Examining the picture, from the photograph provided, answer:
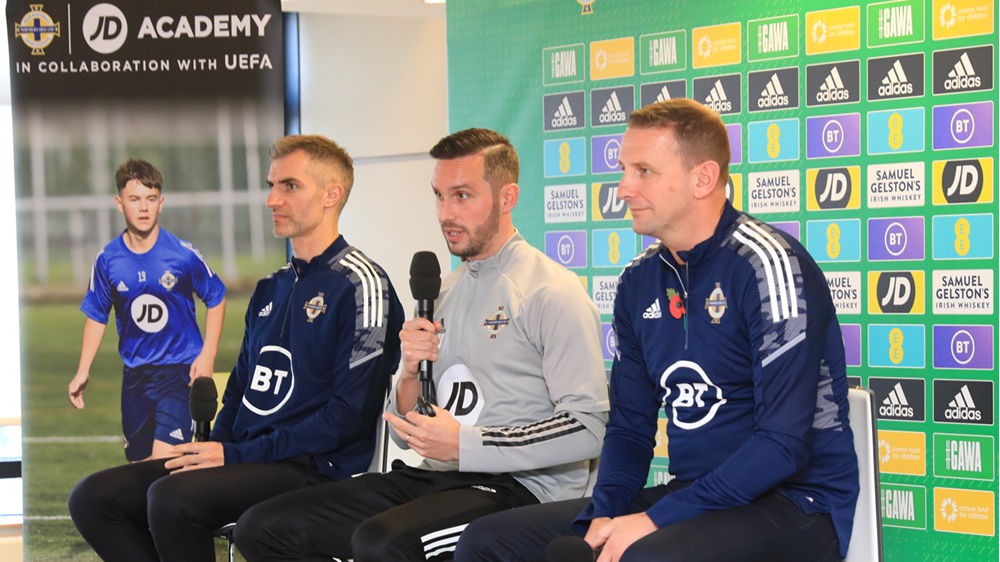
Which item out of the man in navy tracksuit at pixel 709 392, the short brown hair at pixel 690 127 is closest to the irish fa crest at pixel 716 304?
the man in navy tracksuit at pixel 709 392

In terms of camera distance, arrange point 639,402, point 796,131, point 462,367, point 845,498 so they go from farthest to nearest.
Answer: point 796,131 → point 462,367 → point 639,402 → point 845,498

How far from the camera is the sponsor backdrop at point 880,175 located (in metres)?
2.36

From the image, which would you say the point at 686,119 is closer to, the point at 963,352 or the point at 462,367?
the point at 462,367

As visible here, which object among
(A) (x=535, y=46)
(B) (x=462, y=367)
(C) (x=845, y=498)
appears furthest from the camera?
(A) (x=535, y=46)

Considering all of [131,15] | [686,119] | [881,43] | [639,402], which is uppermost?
[131,15]

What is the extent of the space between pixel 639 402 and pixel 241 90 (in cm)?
243

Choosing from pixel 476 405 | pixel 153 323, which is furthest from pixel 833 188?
pixel 153 323

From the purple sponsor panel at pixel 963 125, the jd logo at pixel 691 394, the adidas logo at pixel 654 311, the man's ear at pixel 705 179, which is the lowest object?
the jd logo at pixel 691 394

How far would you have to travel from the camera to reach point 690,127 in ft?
5.29

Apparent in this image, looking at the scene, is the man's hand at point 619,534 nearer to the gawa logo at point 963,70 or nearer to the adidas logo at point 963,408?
the adidas logo at point 963,408

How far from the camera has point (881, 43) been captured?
248 centimetres

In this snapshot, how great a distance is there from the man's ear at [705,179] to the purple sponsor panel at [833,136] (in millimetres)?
1122

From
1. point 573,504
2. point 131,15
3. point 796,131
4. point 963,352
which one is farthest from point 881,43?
point 131,15

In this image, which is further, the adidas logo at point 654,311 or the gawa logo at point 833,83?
the gawa logo at point 833,83
